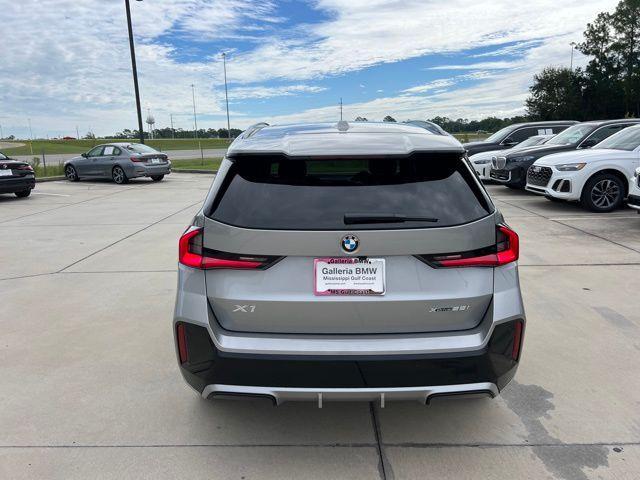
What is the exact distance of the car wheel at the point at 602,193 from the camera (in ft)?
32.6

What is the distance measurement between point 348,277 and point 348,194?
0.40m

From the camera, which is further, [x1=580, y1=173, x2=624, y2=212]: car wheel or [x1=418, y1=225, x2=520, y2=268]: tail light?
[x1=580, y1=173, x2=624, y2=212]: car wheel

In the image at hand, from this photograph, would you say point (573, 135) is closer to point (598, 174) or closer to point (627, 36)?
point (598, 174)

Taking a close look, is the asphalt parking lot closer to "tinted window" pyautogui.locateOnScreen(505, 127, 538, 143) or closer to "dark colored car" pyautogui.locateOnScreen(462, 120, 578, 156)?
"dark colored car" pyautogui.locateOnScreen(462, 120, 578, 156)

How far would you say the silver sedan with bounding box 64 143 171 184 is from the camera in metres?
18.5

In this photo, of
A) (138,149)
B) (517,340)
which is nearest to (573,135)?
(517,340)

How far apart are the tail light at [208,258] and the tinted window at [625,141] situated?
33.0 ft

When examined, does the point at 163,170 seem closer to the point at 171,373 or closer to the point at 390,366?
the point at 171,373

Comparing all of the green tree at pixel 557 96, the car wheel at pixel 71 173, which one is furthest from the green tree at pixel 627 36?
the car wheel at pixel 71 173

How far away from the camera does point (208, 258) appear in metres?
2.49

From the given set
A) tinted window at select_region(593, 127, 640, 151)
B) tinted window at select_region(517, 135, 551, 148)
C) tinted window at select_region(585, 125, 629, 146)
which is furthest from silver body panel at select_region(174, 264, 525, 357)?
tinted window at select_region(517, 135, 551, 148)

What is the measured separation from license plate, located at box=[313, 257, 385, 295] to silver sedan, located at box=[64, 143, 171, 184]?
17.4 m

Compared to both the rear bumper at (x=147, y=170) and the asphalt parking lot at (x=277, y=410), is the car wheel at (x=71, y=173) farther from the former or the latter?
the asphalt parking lot at (x=277, y=410)

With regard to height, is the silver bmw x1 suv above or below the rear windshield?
below
